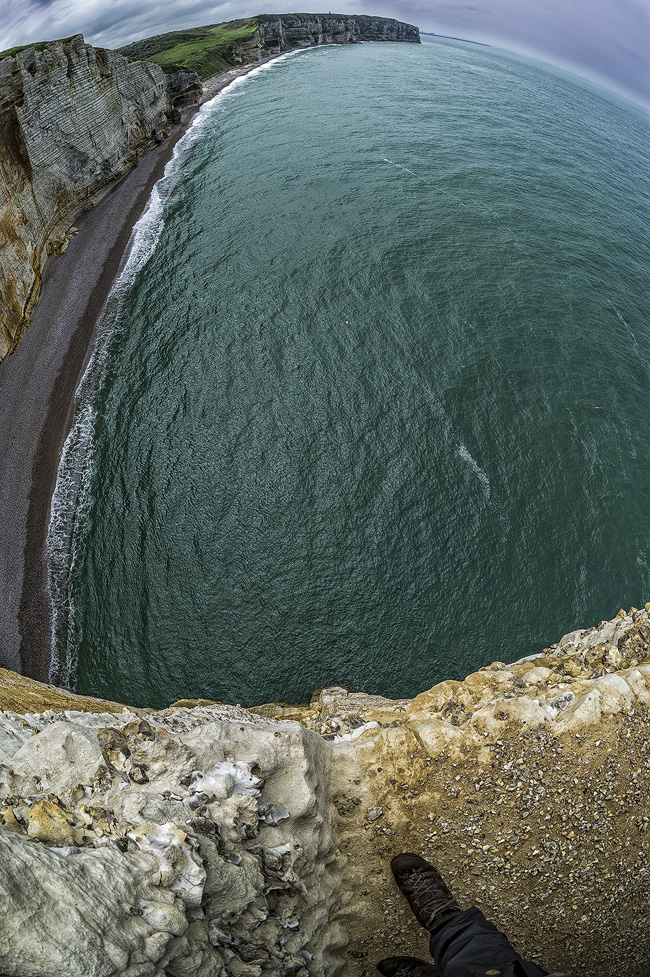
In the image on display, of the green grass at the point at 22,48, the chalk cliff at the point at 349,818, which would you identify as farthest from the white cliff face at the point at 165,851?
the green grass at the point at 22,48

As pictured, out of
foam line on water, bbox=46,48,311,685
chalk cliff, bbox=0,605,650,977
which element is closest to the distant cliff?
foam line on water, bbox=46,48,311,685

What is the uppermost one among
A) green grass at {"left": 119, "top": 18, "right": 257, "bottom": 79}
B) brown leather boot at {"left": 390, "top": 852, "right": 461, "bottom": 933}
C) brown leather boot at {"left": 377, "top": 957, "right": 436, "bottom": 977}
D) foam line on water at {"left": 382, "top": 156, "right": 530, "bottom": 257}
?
green grass at {"left": 119, "top": 18, "right": 257, "bottom": 79}

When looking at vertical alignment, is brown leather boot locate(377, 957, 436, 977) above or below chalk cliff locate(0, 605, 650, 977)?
below

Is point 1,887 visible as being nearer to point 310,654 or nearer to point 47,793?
point 47,793

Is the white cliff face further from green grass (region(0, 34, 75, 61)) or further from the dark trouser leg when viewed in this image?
green grass (region(0, 34, 75, 61))

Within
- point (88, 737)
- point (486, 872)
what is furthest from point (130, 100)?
point (486, 872)

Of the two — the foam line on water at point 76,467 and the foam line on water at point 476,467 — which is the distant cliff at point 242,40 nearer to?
the foam line on water at point 76,467
